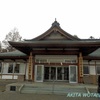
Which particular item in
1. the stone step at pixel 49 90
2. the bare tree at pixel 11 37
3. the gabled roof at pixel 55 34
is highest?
the bare tree at pixel 11 37

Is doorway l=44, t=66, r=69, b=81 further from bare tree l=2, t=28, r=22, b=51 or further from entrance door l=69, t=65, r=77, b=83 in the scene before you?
bare tree l=2, t=28, r=22, b=51

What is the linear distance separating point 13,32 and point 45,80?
3203cm

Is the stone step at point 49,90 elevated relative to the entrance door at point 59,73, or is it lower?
lower

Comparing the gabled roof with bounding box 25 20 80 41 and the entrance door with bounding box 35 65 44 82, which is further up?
the gabled roof with bounding box 25 20 80 41

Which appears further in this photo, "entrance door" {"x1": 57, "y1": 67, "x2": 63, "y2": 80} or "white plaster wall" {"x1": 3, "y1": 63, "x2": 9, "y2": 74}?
"white plaster wall" {"x1": 3, "y1": 63, "x2": 9, "y2": 74}

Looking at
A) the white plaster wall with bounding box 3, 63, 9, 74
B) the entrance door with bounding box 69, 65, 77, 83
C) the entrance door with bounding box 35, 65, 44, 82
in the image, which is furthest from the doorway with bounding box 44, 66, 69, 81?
the white plaster wall with bounding box 3, 63, 9, 74

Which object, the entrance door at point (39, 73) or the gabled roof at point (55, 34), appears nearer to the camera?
the entrance door at point (39, 73)

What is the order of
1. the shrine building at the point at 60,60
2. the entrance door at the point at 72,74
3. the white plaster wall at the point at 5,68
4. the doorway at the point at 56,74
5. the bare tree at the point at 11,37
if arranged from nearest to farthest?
the shrine building at the point at 60,60
the entrance door at the point at 72,74
the doorway at the point at 56,74
the white plaster wall at the point at 5,68
the bare tree at the point at 11,37

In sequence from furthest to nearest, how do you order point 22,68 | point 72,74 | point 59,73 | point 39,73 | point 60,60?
1. point 22,68
2. point 59,73
3. point 39,73
4. point 60,60
5. point 72,74

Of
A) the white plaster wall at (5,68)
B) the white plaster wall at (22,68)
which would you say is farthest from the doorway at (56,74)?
the white plaster wall at (5,68)

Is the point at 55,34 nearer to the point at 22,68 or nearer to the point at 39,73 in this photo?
the point at 39,73

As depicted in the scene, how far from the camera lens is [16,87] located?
14.0 m

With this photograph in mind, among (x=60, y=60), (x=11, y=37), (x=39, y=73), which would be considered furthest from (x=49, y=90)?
(x=11, y=37)

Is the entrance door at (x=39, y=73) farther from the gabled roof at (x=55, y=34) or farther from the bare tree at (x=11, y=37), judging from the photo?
the bare tree at (x=11, y=37)
